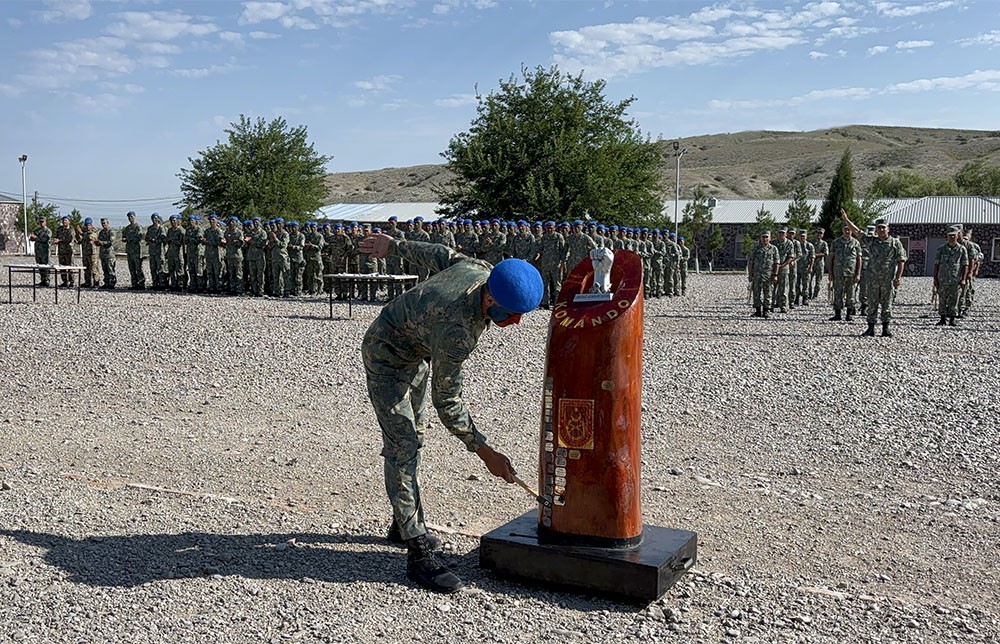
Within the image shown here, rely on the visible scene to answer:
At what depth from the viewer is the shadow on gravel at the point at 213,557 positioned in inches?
180

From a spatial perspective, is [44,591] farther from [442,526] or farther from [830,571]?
[830,571]

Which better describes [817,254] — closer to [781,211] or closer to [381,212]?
[781,211]

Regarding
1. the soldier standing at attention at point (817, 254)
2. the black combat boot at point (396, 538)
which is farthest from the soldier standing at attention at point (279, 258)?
the black combat boot at point (396, 538)

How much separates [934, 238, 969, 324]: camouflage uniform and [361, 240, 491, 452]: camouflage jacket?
52.6 feet

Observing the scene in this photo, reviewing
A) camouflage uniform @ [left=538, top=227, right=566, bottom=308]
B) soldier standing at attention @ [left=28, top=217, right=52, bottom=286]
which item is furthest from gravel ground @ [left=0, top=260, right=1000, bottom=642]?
soldier standing at attention @ [left=28, top=217, right=52, bottom=286]

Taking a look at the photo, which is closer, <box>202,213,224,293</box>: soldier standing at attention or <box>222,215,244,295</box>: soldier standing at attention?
<box>222,215,244,295</box>: soldier standing at attention

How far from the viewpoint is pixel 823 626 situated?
4.08 metres

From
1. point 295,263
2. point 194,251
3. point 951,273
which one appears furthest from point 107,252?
point 951,273

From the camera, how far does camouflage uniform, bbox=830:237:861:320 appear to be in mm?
18562

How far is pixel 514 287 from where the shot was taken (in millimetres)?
3939

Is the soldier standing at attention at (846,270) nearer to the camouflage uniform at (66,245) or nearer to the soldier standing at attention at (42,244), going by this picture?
the camouflage uniform at (66,245)

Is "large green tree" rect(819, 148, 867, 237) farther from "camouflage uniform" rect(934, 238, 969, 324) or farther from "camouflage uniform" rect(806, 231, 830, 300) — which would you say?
"camouflage uniform" rect(934, 238, 969, 324)

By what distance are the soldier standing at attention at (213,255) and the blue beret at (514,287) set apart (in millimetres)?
20728

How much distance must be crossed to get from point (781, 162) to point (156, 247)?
88181 millimetres
